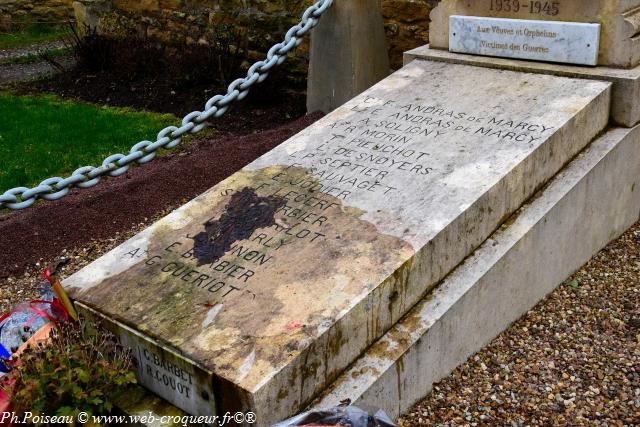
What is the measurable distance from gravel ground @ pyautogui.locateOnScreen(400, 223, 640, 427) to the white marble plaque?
4.20 ft

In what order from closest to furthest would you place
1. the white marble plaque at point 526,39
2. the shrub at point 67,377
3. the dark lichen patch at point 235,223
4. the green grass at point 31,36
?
the shrub at point 67,377
the dark lichen patch at point 235,223
the white marble plaque at point 526,39
the green grass at point 31,36

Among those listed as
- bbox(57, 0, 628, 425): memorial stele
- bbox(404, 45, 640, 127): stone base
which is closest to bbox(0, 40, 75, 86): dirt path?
bbox(57, 0, 628, 425): memorial stele

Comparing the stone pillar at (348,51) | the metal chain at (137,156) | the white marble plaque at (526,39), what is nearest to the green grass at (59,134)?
the stone pillar at (348,51)

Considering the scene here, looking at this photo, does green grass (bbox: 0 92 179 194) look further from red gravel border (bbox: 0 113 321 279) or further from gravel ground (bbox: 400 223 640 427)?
gravel ground (bbox: 400 223 640 427)

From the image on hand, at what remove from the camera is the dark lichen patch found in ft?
10.7

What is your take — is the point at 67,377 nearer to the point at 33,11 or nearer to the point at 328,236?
Result: the point at 328,236

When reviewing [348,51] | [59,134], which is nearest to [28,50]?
[59,134]

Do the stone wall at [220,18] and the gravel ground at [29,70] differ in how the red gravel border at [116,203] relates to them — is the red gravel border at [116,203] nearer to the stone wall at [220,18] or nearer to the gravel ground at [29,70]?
the stone wall at [220,18]

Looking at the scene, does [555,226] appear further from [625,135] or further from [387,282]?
[387,282]

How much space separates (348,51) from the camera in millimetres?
6031

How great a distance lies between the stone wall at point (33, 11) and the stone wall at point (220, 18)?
3735 mm

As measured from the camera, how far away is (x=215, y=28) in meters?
7.89

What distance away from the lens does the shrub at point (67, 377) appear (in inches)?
102

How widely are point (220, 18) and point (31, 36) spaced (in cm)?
568
